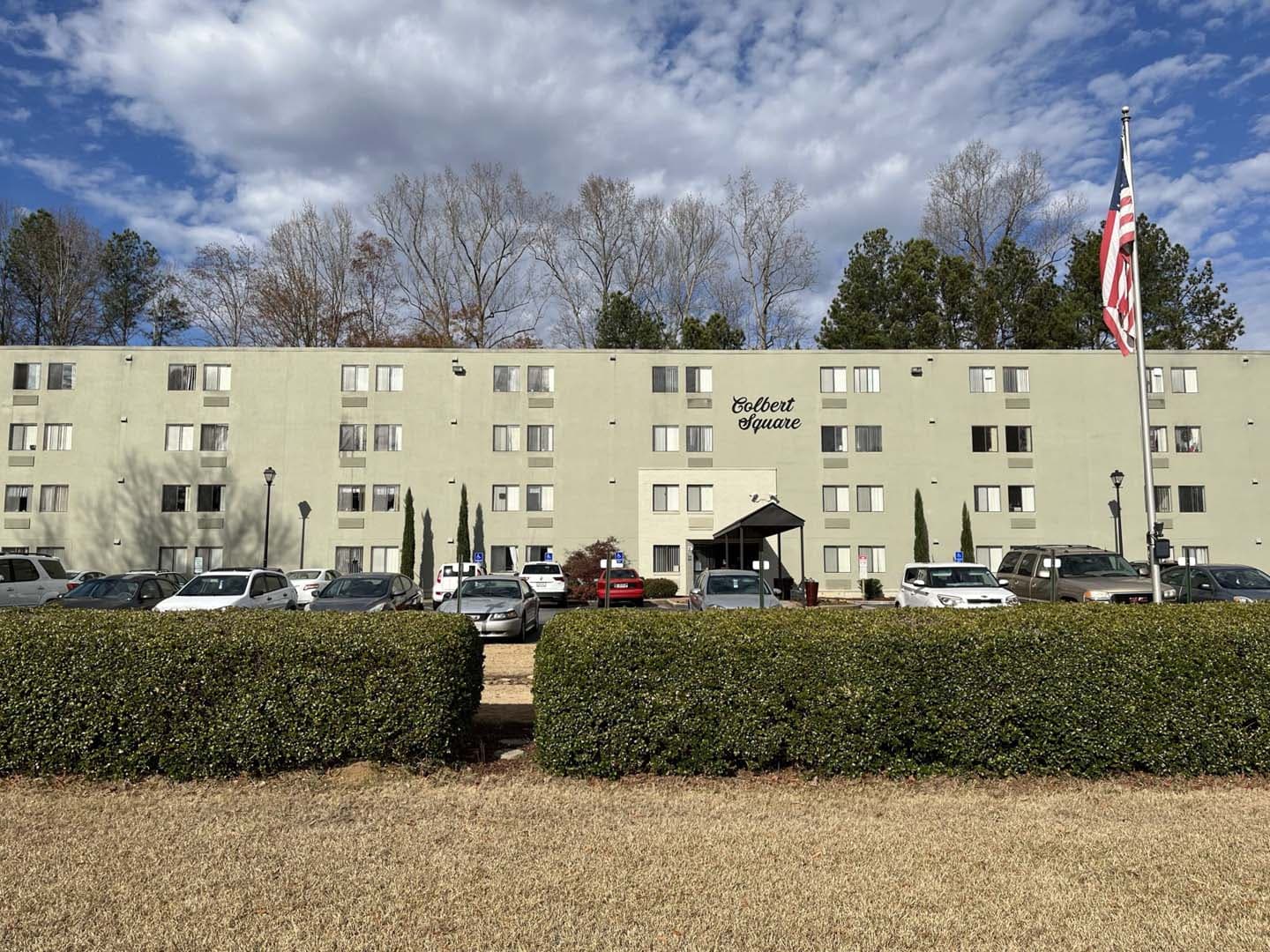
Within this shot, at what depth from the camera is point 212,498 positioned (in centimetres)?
3997

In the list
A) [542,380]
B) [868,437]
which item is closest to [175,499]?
[542,380]

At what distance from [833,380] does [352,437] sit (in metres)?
21.9

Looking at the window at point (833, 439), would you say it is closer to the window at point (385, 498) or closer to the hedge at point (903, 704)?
the window at point (385, 498)

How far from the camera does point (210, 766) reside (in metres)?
6.84

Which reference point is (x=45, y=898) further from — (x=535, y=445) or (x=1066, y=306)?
(x=1066, y=306)

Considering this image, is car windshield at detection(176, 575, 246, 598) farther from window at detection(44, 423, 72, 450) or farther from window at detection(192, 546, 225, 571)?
window at detection(44, 423, 72, 450)

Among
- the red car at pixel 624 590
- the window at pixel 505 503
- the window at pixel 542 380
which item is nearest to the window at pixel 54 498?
the window at pixel 505 503

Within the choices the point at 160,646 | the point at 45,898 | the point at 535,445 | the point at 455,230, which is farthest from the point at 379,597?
the point at 455,230

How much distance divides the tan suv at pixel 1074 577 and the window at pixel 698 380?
2208 centimetres

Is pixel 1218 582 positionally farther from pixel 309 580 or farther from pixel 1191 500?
pixel 309 580

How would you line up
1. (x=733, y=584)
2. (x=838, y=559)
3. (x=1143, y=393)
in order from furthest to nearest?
(x=838, y=559)
(x=733, y=584)
(x=1143, y=393)

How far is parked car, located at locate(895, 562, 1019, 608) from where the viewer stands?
56.5 ft

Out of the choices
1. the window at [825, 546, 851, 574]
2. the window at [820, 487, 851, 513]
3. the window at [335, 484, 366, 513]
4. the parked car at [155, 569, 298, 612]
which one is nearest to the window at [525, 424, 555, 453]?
the window at [335, 484, 366, 513]

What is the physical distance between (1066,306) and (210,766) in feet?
155
